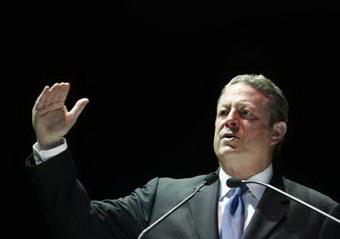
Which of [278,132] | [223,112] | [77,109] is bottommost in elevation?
[278,132]

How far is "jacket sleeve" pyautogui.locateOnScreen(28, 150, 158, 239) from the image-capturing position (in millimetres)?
1811

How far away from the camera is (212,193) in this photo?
2027 millimetres

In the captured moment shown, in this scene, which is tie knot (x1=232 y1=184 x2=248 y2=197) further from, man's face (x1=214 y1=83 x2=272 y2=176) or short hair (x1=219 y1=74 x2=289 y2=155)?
short hair (x1=219 y1=74 x2=289 y2=155)

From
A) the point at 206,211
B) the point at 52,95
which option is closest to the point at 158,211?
the point at 206,211

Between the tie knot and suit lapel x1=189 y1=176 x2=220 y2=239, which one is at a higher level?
the tie knot

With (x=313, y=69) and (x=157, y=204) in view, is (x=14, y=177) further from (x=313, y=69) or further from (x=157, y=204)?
(x=313, y=69)

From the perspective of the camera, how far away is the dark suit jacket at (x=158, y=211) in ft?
5.99

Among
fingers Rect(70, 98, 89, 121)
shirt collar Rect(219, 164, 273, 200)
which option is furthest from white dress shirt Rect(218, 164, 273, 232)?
fingers Rect(70, 98, 89, 121)

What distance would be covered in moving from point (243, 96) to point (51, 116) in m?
0.66

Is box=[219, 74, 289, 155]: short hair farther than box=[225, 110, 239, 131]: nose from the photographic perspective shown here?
Yes

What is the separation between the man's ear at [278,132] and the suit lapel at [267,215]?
0.94 feet

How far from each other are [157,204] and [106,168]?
1.69ft

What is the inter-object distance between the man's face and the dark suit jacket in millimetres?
87

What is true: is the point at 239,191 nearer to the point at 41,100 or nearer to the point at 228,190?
the point at 228,190
